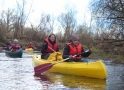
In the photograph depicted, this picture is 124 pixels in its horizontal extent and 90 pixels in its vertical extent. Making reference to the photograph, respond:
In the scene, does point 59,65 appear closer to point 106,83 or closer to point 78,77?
point 78,77

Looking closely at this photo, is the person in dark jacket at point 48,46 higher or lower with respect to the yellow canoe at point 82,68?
higher

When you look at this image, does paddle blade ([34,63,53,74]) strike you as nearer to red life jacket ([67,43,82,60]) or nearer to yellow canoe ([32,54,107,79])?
yellow canoe ([32,54,107,79])

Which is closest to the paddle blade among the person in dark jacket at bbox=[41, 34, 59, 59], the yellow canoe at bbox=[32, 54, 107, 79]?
the yellow canoe at bbox=[32, 54, 107, 79]

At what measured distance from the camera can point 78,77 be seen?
8766 millimetres

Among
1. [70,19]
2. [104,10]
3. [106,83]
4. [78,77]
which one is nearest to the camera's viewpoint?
[106,83]

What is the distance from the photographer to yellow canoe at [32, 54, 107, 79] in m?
8.10

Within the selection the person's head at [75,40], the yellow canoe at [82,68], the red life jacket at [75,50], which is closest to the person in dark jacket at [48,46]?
the yellow canoe at [82,68]

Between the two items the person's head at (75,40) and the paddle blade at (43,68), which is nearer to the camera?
the person's head at (75,40)

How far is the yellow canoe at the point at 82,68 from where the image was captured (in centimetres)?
810

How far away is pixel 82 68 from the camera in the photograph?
8602 mm

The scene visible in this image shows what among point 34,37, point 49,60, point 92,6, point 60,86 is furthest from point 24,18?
point 60,86

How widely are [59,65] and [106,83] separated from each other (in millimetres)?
2461

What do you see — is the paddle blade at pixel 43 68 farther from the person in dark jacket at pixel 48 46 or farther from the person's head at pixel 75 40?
the person's head at pixel 75 40

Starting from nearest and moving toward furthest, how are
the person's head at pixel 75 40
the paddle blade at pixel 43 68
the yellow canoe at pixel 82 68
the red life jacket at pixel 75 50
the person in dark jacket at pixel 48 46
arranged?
the yellow canoe at pixel 82 68, the person's head at pixel 75 40, the red life jacket at pixel 75 50, the paddle blade at pixel 43 68, the person in dark jacket at pixel 48 46
